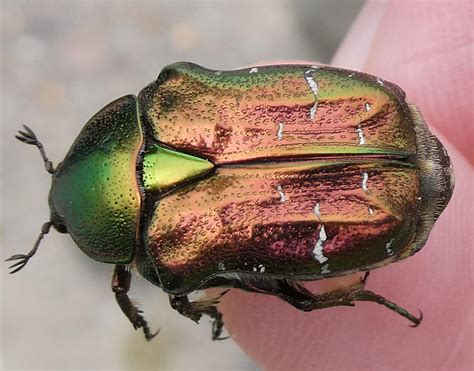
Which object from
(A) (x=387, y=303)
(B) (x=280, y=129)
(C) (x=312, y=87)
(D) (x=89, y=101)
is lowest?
(D) (x=89, y=101)

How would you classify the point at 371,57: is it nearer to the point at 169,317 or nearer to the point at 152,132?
the point at 152,132

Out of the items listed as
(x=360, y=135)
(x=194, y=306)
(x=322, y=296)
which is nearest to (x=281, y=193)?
(x=360, y=135)

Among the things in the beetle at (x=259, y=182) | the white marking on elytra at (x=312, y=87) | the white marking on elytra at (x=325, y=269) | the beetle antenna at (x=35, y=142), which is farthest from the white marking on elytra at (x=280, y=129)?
the beetle antenna at (x=35, y=142)

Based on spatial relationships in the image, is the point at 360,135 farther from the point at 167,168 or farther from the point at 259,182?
the point at 167,168

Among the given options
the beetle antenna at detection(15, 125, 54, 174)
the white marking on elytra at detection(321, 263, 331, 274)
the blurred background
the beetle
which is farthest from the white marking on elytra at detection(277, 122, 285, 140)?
the blurred background

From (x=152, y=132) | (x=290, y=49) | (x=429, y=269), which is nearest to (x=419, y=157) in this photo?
(x=429, y=269)
